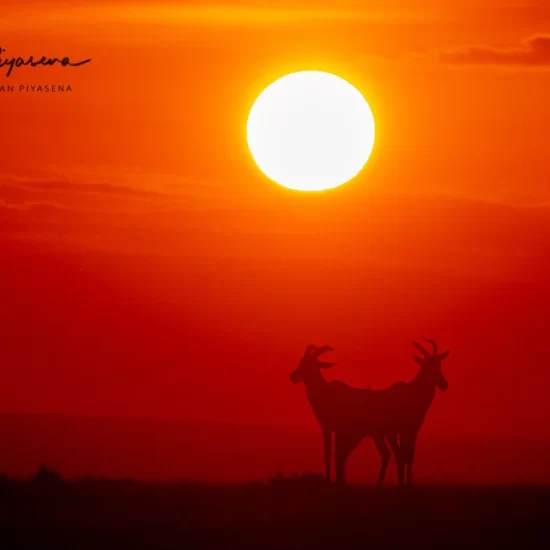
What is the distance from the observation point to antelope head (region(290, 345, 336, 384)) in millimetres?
13094

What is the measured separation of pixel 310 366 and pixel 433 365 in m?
1.44

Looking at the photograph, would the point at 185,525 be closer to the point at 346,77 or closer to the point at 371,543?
the point at 371,543

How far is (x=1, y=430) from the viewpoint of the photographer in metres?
15.4

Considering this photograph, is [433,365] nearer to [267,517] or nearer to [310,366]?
[310,366]

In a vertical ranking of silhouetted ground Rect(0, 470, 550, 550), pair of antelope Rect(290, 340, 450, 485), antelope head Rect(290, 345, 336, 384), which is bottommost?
silhouetted ground Rect(0, 470, 550, 550)

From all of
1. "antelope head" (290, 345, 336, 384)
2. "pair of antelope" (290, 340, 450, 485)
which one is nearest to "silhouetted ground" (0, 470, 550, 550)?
"pair of antelope" (290, 340, 450, 485)

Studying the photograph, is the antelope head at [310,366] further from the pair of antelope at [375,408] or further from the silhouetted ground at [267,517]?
the silhouetted ground at [267,517]

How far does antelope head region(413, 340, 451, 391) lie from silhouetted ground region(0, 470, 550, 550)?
1286mm

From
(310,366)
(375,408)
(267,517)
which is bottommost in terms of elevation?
(267,517)

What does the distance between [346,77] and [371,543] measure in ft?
24.0

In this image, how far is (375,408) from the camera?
42.4 feet

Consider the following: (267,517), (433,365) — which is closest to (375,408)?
(433,365)

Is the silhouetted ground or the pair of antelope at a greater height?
the pair of antelope

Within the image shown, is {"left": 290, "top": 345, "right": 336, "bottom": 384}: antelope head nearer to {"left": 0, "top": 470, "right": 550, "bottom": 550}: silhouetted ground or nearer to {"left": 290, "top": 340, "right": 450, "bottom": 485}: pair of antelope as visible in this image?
{"left": 290, "top": 340, "right": 450, "bottom": 485}: pair of antelope
